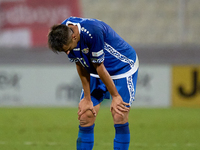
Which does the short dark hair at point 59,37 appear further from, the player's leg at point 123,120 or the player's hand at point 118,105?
the player's leg at point 123,120

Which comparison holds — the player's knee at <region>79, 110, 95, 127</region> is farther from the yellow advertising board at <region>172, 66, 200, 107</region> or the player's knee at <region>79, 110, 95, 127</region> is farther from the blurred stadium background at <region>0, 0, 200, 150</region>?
the yellow advertising board at <region>172, 66, 200, 107</region>

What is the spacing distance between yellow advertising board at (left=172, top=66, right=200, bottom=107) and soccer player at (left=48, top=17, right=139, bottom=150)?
5.63m

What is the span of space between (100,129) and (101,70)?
10.2ft

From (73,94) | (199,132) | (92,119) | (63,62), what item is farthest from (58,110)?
(92,119)

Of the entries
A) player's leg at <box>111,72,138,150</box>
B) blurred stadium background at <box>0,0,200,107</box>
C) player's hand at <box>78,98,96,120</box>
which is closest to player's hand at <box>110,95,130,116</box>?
player's leg at <box>111,72,138,150</box>

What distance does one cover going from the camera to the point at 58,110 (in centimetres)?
859

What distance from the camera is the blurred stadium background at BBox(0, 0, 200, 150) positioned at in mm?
7730

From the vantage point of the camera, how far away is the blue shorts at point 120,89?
3.39m

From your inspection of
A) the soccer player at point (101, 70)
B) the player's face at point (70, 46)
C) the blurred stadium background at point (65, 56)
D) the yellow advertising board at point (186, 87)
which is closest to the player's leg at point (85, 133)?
the soccer player at point (101, 70)

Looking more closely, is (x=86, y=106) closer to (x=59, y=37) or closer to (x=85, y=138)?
(x=85, y=138)

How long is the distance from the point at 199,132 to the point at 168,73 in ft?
11.1

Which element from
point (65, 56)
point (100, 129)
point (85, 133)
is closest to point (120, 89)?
point (85, 133)

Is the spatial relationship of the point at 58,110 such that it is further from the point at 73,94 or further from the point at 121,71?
the point at 121,71

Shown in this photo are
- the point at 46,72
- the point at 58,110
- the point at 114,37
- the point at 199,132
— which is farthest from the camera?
the point at 46,72
